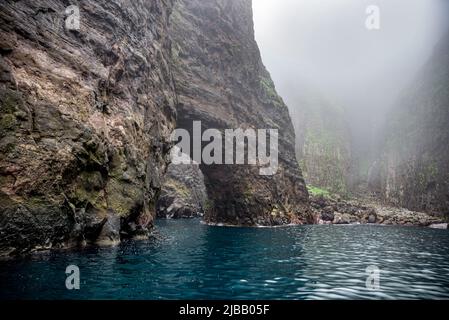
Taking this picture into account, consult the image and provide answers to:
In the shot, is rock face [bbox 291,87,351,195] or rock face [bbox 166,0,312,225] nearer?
rock face [bbox 166,0,312,225]

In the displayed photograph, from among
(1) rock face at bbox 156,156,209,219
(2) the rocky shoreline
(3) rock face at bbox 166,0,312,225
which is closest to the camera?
(3) rock face at bbox 166,0,312,225

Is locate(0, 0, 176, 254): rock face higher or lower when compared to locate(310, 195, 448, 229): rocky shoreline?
higher

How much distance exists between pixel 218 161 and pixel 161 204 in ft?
127

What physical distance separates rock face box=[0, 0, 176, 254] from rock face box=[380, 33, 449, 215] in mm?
99507

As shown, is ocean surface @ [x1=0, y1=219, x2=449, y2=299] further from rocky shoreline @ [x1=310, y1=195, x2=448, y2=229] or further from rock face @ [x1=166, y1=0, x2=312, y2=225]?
rocky shoreline @ [x1=310, y1=195, x2=448, y2=229]

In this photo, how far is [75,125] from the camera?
25.6m

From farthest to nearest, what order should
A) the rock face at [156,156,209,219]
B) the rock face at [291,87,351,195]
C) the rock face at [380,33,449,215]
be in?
the rock face at [291,87,351,195], the rock face at [380,33,449,215], the rock face at [156,156,209,219]

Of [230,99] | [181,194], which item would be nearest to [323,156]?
[181,194]

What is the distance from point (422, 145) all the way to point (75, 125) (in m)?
138

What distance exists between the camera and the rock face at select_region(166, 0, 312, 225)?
58.0 meters

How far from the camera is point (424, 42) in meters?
196

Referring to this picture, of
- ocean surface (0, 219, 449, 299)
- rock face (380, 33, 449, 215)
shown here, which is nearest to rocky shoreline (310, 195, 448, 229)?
rock face (380, 33, 449, 215)

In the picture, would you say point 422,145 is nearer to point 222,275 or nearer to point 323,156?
point 323,156
